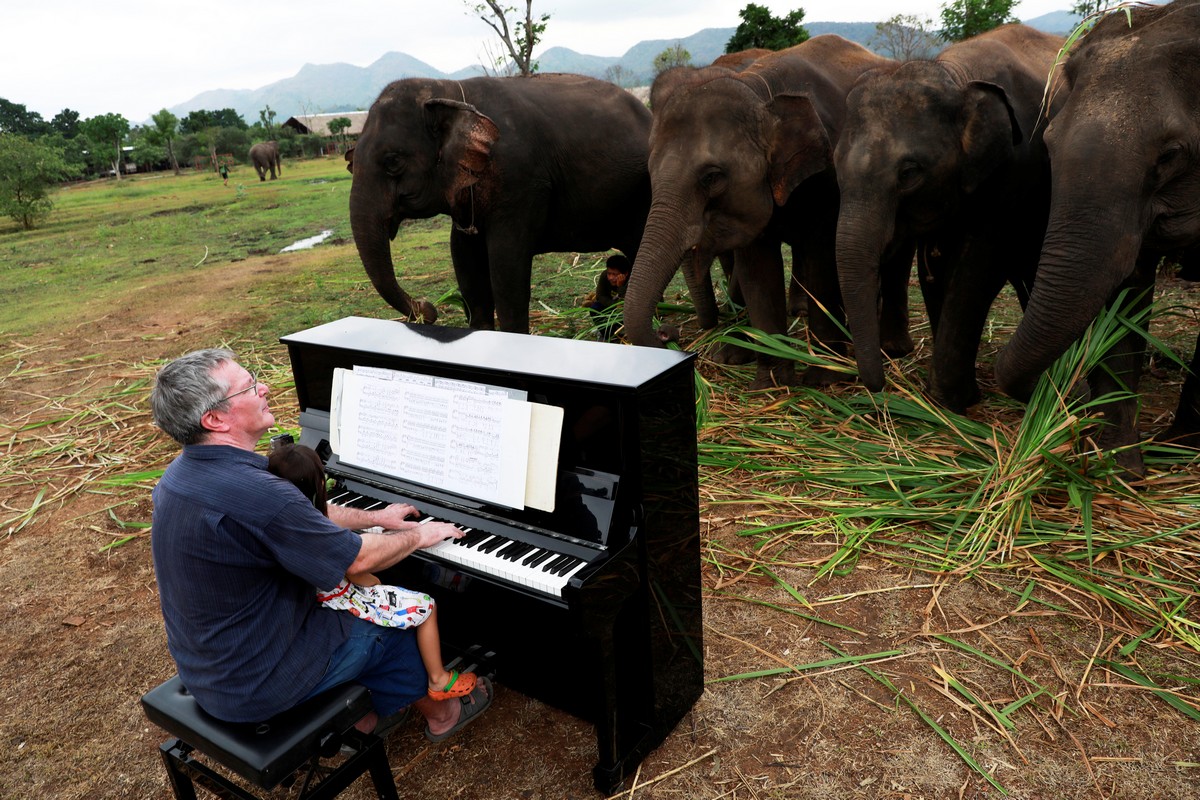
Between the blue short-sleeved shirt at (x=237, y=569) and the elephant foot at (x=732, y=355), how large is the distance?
4.70m

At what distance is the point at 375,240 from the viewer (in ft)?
21.3

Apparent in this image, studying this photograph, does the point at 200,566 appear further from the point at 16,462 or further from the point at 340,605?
the point at 16,462

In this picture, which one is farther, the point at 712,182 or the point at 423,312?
the point at 423,312

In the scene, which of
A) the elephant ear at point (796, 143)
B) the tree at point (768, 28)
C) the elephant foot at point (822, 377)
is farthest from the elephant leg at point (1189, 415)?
the tree at point (768, 28)

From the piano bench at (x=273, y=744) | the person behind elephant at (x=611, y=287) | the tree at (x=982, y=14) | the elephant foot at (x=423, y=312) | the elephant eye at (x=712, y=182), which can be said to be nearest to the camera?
the piano bench at (x=273, y=744)

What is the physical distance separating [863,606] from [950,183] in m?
2.64

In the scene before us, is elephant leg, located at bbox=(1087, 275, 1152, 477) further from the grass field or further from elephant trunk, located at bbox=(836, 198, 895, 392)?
elephant trunk, located at bbox=(836, 198, 895, 392)

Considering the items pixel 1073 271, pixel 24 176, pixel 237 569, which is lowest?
pixel 237 569

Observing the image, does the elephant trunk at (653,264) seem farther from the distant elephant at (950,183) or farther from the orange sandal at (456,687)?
the orange sandal at (456,687)

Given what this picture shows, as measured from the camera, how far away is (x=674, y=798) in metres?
2.77

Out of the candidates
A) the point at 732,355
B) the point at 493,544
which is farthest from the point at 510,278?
the point at 493,544

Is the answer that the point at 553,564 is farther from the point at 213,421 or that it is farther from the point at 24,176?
the point at 24,176

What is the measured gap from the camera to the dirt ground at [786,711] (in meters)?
2.79

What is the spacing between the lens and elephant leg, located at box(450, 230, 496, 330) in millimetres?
7285
